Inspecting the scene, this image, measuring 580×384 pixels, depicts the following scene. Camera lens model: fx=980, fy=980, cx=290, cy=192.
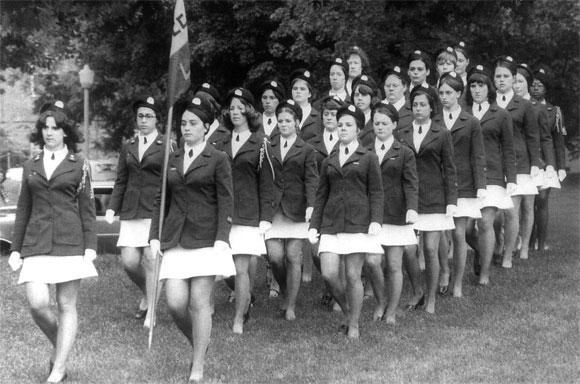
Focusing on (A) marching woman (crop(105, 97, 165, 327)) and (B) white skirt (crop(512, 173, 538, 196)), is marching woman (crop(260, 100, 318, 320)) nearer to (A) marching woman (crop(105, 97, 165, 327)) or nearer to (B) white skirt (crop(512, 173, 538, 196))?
(A) marching woman (crop(105, 97, 165, 327))

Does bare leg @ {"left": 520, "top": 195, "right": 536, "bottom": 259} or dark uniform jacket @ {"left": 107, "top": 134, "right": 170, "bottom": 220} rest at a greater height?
dark uniform jacket @ {"left": 107, "top": 134, "right": 170, "bottom": 220}

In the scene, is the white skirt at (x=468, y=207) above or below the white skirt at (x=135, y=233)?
above

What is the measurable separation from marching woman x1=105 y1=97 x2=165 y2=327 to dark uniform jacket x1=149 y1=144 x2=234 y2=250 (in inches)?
82.9

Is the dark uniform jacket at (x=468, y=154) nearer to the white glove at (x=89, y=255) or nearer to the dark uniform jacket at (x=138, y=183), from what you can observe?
the dark uniform jacket at (x=138, y=183)

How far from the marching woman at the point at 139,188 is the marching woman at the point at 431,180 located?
260 centimetres

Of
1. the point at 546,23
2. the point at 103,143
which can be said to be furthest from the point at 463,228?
the point at 103,143

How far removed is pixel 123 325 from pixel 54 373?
2.30m

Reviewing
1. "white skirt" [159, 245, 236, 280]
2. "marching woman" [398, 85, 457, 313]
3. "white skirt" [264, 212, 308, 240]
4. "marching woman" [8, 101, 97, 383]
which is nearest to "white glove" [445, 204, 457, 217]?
"marching woman" [398, 85, 457, 313]

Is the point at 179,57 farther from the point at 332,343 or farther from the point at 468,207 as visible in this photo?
the point at 468,207

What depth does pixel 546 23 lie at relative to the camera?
23453mm

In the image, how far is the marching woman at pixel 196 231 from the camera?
A: 7574 millimetres

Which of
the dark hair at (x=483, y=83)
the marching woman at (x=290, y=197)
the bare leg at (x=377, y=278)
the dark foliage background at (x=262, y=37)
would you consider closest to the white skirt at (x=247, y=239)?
the marching woman at (x=290, y=197)

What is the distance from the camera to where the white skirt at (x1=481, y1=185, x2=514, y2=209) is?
1110 cm

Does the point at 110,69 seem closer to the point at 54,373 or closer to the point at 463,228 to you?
the point at 463,228
